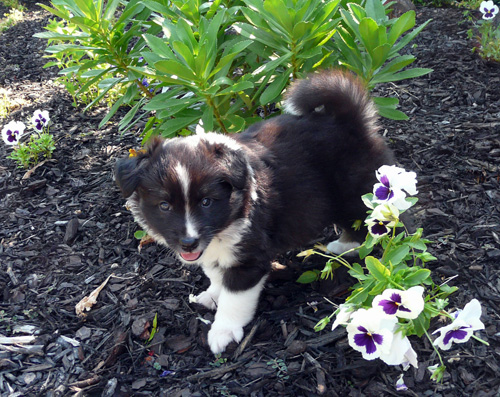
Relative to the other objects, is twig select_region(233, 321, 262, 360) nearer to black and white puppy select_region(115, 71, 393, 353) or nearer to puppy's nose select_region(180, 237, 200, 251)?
black and white puppy select_region(115, 71, 393, 353)

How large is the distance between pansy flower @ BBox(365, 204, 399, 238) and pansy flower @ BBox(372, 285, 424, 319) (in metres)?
0.34

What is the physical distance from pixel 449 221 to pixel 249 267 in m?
1.66

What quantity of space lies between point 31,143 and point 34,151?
0.09 m

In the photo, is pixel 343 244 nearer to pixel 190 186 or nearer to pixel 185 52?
pixel 190 186

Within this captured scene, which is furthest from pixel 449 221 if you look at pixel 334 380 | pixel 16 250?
pixel 16 250

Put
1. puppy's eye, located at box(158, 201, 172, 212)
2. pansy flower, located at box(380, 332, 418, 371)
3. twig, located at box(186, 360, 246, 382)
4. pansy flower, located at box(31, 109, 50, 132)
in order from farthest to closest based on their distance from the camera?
pansy flower, located at box(31, 109, 50, 132), twig, located at box(186, 360, 246, 382), puppy's eye, located at box(158, 201, 172, 212), pansy flower, located at box(380, 332, 418, 371)

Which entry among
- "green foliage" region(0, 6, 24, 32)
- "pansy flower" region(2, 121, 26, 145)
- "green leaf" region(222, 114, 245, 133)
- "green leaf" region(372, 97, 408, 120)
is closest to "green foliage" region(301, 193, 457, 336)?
"green leaf" region(372, 97, 408, 120)

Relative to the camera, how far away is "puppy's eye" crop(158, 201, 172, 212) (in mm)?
2877

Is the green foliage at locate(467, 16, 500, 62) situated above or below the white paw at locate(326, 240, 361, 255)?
above

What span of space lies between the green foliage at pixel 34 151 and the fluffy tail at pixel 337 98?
2.71 meters

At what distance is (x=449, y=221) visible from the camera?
3.78 meters

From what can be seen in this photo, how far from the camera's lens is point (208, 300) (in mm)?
3510

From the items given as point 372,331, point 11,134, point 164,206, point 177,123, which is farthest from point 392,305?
point 11,134

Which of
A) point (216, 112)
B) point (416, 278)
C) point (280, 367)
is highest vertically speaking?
point (216, 112)
